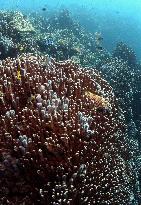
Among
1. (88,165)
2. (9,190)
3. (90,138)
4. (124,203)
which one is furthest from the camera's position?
(124,203)

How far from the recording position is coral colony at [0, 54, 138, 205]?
4.13m

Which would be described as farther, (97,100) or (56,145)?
(97,100)

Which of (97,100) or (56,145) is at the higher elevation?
(97,100)

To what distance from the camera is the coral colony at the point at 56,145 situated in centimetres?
413

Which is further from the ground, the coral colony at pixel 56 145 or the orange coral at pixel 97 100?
the orange coral at pixel 97 100

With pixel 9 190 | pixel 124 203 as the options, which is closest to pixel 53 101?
pixel 9 190

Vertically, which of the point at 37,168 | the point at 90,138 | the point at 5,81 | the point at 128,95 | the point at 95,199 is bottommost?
the point at 95,199

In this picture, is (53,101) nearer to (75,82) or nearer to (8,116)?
(8,116)

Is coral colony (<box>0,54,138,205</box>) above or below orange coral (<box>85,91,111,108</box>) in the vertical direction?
below

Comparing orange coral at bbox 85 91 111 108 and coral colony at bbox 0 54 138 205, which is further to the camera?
orange coral at bbox 85 91 111 108

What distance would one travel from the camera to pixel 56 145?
4.25m

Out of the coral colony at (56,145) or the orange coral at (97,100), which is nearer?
the coral colony at (56,145)

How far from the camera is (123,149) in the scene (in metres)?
6.21

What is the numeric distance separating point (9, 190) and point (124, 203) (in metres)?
2.09
